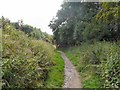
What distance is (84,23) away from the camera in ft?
78.5

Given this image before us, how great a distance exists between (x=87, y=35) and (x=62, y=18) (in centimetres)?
994

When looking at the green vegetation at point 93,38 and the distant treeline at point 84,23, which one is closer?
the green vegetation at point 93,38

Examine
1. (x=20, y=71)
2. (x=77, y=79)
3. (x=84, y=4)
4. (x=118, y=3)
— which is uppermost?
(x=84, y=4)

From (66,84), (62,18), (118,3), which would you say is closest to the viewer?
(66,84)

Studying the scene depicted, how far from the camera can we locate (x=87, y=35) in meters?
21.6

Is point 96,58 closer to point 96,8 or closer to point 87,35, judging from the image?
point 87,35

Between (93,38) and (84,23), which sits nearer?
(93,38)

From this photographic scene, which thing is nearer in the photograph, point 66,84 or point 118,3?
point 66,84

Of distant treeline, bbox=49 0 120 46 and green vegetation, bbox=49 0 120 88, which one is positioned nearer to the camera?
green vegetation, bbox=49 0 120 88

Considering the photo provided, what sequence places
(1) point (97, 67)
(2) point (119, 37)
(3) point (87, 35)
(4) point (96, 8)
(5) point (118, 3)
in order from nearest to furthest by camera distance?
(5) point (118, 3), (1) point (97, 67), (2) point (119, 37), (3) point (87, 35), (4) point (96, 8)

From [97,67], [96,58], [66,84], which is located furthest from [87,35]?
[66,84]

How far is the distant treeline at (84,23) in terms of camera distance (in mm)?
19669

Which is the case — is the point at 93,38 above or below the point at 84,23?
below

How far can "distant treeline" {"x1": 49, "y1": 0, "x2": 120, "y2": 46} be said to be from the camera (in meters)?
19.7
